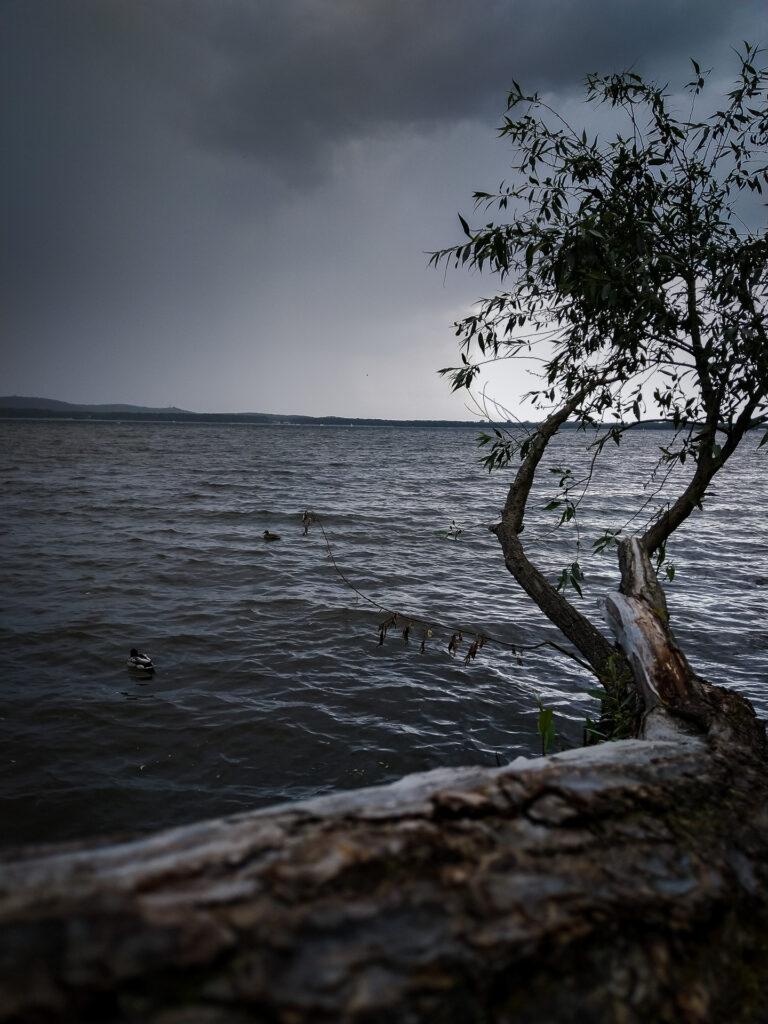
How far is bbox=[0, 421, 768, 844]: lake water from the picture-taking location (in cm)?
606

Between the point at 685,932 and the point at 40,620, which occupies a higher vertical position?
the point at 685,932

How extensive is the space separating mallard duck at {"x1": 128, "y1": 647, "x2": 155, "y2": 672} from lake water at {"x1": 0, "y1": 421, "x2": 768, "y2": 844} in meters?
0.12

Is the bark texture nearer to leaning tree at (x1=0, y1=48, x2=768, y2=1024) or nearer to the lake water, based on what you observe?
leaning tree at (x1=0, y1=48, x2=768, y2=1024)

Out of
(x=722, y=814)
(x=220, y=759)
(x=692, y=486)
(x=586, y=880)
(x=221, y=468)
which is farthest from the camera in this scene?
(x=221, y=468)

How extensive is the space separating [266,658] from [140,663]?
5.88 feet

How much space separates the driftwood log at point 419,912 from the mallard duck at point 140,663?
7394 mm

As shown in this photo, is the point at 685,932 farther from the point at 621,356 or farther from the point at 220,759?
the point at 220,759

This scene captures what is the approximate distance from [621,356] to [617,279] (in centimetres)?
136

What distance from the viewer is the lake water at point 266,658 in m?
6.06

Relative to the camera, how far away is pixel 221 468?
144 feet

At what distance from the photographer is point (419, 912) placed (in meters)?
1.25

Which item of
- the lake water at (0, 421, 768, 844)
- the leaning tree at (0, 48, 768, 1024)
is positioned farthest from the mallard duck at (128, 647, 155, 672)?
Result: the leaning tree at (0, 48, 768, 1024)

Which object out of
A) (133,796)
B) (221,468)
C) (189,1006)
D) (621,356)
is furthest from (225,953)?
(221,468)

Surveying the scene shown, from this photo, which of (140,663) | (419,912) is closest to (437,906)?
(419,912)
